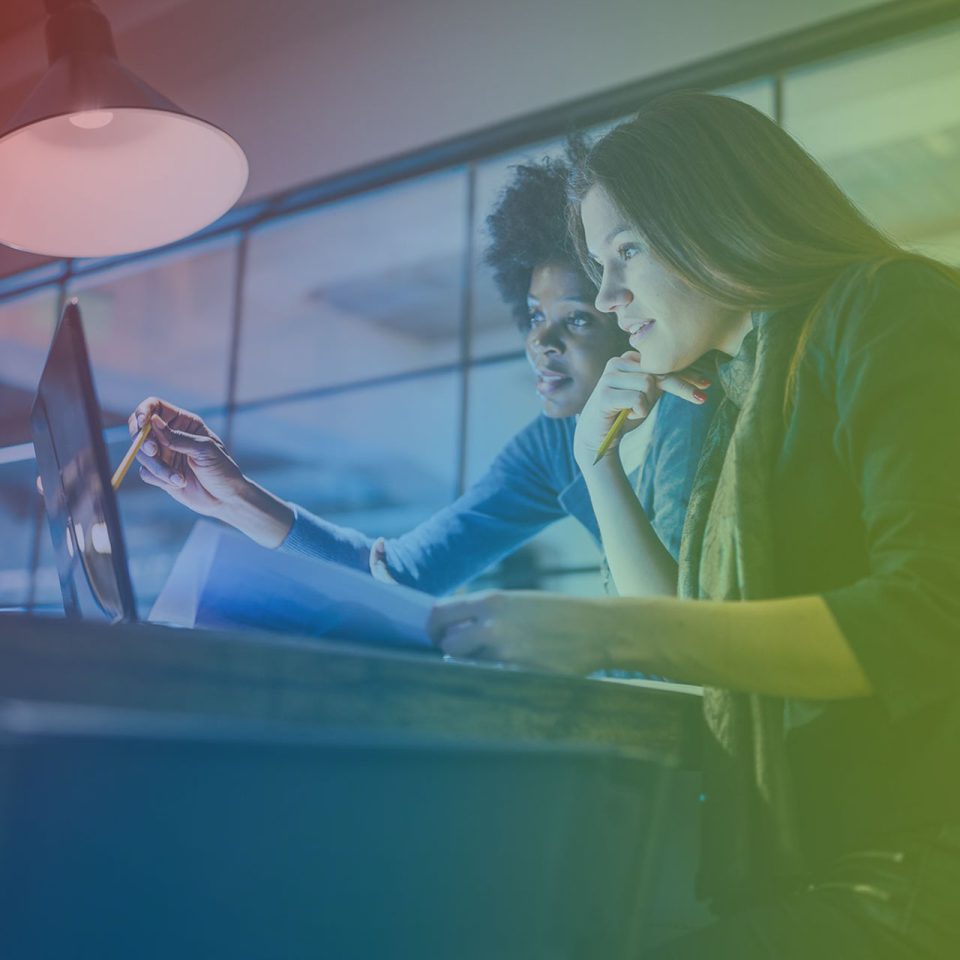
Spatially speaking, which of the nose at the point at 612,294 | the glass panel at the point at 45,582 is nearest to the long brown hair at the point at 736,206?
the nose at the point at 612,294

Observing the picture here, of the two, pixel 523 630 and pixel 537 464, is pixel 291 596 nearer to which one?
pixel 523 630

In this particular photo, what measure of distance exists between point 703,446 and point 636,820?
1.02 metres

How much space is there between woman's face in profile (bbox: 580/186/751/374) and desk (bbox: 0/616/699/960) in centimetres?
102

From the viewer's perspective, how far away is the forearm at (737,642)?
3.75 ft

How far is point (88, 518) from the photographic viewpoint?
3.90 ft

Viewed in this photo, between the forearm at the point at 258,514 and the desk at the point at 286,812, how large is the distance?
149 centimetres

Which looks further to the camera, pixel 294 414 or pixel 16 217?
pixel 294 414

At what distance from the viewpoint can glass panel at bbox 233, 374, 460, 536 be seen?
2238 mm

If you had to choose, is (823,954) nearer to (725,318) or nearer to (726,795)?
(726,795)

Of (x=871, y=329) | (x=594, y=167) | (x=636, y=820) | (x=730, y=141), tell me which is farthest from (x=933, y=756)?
(x=594, y=167)

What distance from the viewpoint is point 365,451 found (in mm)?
2389

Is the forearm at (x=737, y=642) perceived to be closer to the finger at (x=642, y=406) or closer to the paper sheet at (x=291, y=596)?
the paper sheet at (x=291, y=596)

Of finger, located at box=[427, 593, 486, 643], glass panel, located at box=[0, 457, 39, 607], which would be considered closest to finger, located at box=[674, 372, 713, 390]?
finger, located at box=[427, 593, 486, 643]

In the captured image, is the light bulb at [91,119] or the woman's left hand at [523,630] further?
the light bulb at [91,119]
